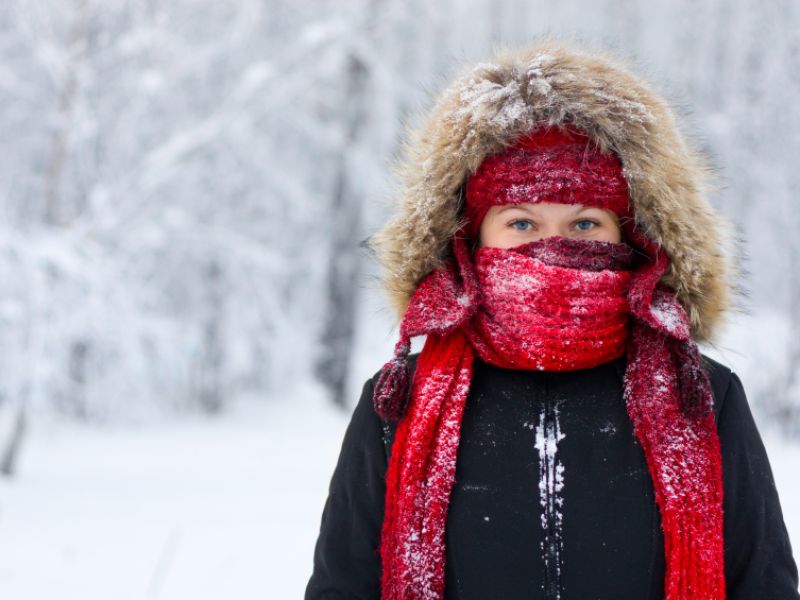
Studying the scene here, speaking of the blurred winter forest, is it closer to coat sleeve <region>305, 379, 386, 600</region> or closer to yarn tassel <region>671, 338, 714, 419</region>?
yarn tassel <region>671, 338, 714, 419</region>

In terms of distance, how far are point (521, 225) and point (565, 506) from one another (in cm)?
59

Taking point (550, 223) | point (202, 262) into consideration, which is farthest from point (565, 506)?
point (202, 262)

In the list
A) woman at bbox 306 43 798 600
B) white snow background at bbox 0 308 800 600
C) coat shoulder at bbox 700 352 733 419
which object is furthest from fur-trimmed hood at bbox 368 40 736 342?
white snow background at bbox 0 308 800 600

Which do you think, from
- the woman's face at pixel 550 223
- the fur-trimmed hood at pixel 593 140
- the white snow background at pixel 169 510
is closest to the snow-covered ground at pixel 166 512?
the white snow background at pixel 169 510

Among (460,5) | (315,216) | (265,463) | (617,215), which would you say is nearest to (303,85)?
(315,216)

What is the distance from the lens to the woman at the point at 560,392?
1480mm

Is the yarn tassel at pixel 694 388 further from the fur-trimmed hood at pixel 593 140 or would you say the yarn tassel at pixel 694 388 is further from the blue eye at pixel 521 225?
the blue eye at pixel 521 225

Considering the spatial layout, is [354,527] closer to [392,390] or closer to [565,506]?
[392,390]

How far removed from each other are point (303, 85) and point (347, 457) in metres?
6.83

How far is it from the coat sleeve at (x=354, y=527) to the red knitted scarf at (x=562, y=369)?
0.16ft

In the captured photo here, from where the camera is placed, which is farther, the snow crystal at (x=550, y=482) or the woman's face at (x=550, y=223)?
the woman's face at (x=550, y=223)

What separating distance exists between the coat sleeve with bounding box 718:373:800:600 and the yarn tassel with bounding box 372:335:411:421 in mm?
642

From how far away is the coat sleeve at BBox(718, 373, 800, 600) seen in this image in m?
1.46

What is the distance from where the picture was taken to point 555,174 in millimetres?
1581
